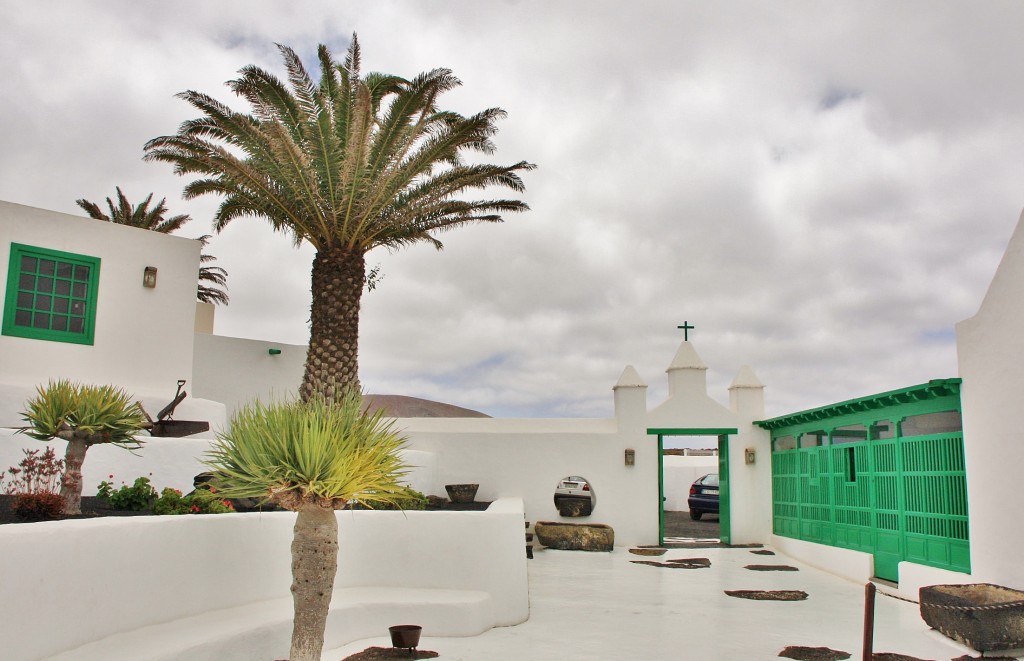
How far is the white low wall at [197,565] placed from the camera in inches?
191

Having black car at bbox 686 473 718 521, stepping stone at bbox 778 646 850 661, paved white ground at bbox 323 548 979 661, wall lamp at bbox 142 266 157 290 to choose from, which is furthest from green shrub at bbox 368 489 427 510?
black car at bbox 686 473 718 521

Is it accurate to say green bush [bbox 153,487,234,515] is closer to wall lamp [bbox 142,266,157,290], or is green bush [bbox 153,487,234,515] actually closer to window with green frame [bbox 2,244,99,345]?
window with green frame [bbox 2,244,99,345]

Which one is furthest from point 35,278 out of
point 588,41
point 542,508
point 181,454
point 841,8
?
point 841,8

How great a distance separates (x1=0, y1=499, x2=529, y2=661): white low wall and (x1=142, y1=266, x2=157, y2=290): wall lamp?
22.2 ft

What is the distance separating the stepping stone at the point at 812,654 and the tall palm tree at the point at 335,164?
675 centimetres

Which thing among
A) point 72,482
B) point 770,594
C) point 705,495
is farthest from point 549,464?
point 72,482

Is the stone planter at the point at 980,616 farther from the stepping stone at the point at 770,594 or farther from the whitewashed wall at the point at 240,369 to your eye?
the whitewashed wall at the point at 240,369

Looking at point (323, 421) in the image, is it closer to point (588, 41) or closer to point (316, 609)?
point (316, 609)

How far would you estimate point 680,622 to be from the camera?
923 cm

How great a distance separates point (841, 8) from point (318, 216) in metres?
7.56

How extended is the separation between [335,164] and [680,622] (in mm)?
7761

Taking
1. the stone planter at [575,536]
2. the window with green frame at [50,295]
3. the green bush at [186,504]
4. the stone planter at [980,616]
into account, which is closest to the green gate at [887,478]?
the stone planter at [980,616]

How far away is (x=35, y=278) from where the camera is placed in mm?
12078

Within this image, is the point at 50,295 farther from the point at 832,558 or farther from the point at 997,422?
the point at 832,558
